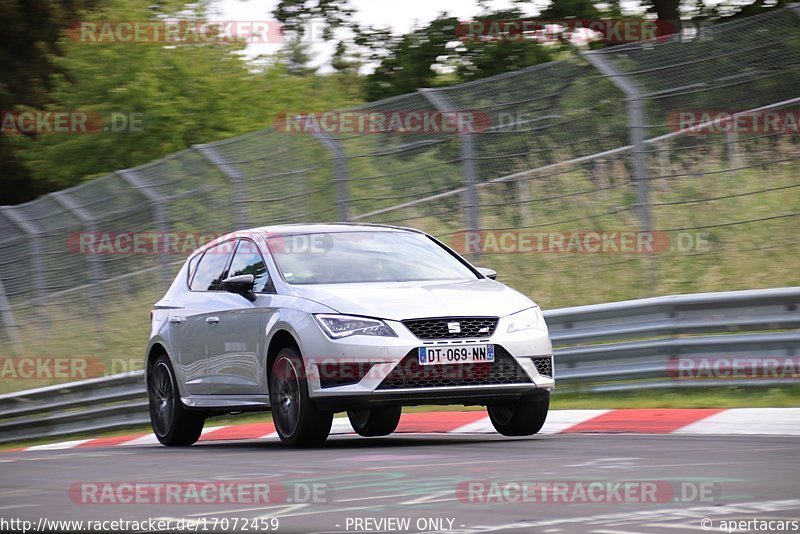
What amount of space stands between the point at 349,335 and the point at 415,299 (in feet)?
1.63

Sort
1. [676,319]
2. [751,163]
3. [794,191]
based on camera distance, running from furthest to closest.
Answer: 1. [794,191]
2. [751,163]
3. [676,319]

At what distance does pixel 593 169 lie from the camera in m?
13.2

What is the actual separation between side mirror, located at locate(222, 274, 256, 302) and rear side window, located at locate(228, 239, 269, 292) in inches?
2.9

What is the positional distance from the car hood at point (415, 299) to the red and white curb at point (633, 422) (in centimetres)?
120

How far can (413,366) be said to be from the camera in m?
8.84

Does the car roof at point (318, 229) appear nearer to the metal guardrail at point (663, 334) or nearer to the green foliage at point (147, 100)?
the metal guardrail at point (663, 334)

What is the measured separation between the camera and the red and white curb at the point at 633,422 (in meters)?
9.21

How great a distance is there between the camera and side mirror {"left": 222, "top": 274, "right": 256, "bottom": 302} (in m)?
9.80

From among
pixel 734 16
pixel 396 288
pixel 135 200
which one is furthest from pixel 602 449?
pixel 734 16

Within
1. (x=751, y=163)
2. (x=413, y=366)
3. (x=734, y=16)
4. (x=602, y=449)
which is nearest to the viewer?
(x=602, y=449)

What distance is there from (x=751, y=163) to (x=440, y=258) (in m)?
3.23

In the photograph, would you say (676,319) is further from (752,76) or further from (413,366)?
(413,366)
